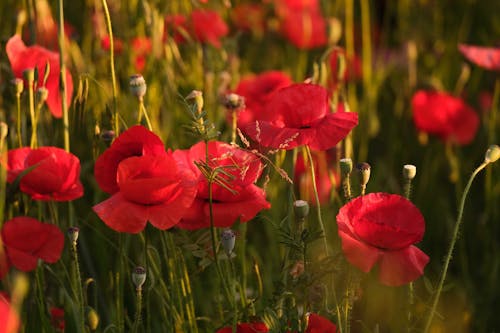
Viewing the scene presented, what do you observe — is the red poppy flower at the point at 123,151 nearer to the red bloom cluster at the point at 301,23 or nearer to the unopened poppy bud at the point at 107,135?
the unopened poppy bud at the point at 107,135

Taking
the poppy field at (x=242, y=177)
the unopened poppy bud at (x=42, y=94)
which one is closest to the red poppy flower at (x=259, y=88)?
the poppy field at (x=242, y=177)

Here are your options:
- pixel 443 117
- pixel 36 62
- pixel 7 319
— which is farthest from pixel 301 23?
pixel 7 319

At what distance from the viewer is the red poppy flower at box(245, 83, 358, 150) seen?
0.90 m

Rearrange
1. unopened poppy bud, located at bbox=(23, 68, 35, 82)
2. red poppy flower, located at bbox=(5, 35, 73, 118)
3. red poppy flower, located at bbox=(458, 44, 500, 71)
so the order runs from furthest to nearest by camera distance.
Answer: red poppy flower, located at bbox=(458, 44, 500, 71) → red poppy flower, located at bbox=(5, 35, 73, 118) → unopened poppy bud, located at bbox=(23, 68, 35, 82)

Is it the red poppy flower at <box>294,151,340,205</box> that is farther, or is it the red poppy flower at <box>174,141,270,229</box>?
the red poppy flower at <box>294,151,340,205</box>

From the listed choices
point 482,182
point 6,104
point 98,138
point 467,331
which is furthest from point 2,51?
point 482,182

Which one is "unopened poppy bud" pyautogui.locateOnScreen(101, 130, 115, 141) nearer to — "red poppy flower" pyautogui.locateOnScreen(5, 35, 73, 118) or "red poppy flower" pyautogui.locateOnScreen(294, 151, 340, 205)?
"red poppy flower" pyautogui.locateOnScreen(5, 35, 73, 118)

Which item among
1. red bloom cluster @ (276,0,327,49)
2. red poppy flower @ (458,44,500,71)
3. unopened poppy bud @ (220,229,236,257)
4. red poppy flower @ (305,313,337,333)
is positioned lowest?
red bloom cluster @ (276,0,327,49)

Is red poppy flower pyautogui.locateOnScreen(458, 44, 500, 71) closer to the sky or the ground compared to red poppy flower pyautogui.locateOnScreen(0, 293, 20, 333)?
closer to the ground

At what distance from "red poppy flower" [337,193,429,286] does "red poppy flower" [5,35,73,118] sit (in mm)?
502

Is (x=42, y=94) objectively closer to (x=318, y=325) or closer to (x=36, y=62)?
(x=36, y=62)

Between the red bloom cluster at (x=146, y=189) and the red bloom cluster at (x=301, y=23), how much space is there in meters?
1.18

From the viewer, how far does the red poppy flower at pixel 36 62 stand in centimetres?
117

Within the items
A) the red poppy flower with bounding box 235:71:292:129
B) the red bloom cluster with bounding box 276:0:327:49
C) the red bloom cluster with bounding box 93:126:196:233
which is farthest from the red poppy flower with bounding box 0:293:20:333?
the red bloom cluster with bounding box 276:0:327:49
